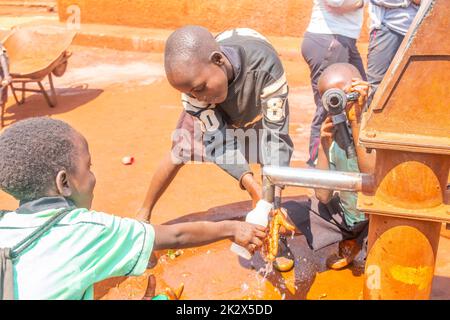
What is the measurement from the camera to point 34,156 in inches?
58.9

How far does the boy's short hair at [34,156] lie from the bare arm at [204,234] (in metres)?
0.39

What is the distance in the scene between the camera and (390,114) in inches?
49.3

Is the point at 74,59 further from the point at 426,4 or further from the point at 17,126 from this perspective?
the point at 426,4

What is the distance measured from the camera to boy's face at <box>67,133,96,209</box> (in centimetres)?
160

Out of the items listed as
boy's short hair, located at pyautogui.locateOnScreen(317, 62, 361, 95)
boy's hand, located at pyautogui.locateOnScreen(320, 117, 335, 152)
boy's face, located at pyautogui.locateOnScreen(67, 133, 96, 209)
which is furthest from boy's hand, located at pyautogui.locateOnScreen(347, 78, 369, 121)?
boy's face, located at pyautogui.locateOnScreen(67, 133, 96, 209)

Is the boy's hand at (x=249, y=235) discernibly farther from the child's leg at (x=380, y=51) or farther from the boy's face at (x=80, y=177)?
the child's leg at (x=380, y=51)

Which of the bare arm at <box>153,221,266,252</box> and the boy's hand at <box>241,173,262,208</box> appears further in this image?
the boy's hand at <box>241,173,262,208</box>

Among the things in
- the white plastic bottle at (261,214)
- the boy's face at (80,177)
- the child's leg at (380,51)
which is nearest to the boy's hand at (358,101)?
the white plastic bottle at (261,214)

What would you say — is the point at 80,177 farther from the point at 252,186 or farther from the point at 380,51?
the point at 380,51

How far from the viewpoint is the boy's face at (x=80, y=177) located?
1598 mm

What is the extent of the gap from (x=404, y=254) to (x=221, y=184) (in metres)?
2.57

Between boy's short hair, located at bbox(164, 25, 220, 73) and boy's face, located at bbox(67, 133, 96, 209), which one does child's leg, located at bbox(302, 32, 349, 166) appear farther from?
boy's face, located at bbox(67, 133, 96, 209)

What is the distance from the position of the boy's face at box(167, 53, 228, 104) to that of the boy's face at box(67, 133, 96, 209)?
0.90 meters

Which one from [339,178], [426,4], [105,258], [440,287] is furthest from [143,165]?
[426,4]
